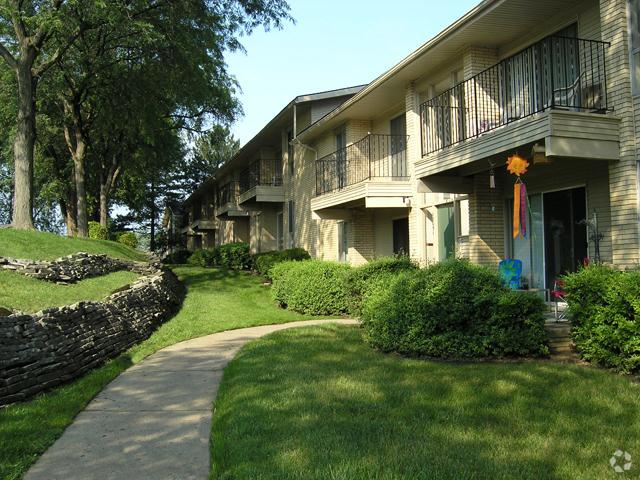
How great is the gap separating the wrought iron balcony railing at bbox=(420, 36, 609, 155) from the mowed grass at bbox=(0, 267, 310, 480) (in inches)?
223

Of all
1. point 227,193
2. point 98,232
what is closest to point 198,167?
point 227,193

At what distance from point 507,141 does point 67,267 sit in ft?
31.5

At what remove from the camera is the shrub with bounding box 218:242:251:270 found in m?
28.0

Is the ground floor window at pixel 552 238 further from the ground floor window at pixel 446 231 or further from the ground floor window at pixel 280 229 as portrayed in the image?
the ground floor window at pixel 280 229

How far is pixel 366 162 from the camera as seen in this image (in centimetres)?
1755

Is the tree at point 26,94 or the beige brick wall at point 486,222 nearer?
the beige brick wall at point 486,222

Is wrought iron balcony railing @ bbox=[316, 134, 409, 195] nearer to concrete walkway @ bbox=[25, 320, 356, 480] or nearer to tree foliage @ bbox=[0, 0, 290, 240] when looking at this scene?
tree foliage @ bbox=[0, 0, 290, 240]

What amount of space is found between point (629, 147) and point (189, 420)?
709cm

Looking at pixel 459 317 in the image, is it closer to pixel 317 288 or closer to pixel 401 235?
pixel 317 288

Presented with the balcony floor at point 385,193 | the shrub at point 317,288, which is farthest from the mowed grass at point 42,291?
the balcony floor at point 385,193

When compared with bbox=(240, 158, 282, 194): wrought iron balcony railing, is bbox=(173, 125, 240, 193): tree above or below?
above

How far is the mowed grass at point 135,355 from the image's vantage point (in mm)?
4840

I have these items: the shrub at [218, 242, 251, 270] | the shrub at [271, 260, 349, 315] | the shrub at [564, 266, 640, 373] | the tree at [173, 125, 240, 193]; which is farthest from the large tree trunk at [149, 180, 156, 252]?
the shrub at [564, 266, 640, 373]

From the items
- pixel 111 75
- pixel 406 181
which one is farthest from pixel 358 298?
pixel 111 75
